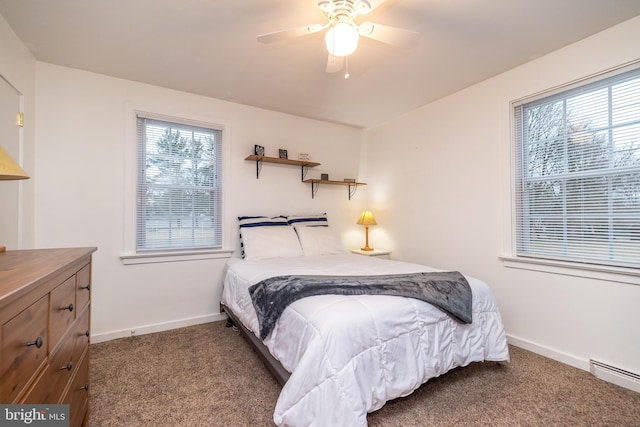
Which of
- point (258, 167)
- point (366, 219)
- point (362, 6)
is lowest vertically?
point (366, 219)

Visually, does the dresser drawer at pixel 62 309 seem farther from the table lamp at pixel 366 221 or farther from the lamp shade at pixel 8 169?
the table lamp at pixel 366 221

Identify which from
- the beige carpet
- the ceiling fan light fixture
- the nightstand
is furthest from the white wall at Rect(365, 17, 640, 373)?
the ceiling fan light fixture

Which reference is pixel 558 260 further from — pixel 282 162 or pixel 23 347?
pixel 23 347

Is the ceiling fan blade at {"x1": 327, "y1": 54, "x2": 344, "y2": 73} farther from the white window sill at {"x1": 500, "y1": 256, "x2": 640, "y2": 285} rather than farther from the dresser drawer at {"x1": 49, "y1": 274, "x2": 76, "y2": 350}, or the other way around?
the white window sill at {"x1": 500, "y1": 256, "x2": 640, "y2": 285}

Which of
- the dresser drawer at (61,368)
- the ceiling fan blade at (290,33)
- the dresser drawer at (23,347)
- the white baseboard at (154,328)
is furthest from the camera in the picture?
the white baseboard at (154,328)

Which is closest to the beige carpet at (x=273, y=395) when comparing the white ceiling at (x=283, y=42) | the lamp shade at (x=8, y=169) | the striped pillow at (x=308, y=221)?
the lamp shade at (x=8, y=169)

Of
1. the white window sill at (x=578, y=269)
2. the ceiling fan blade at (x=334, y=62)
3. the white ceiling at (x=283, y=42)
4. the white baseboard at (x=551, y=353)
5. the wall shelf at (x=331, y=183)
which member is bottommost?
the white baseboard at (x=551, y=353)

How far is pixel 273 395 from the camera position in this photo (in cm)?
182

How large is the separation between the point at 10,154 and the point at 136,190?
0.90 metres

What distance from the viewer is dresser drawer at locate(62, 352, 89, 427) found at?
1169 millimetres

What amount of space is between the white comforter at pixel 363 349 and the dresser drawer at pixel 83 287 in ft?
3.25

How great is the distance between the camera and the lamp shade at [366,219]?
390 cm

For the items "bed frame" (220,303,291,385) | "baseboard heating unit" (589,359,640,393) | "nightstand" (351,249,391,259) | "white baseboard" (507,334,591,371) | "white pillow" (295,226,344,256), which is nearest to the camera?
"bed frame" (220,303,291,385)

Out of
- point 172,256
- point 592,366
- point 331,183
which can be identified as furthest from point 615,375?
point 172,256
